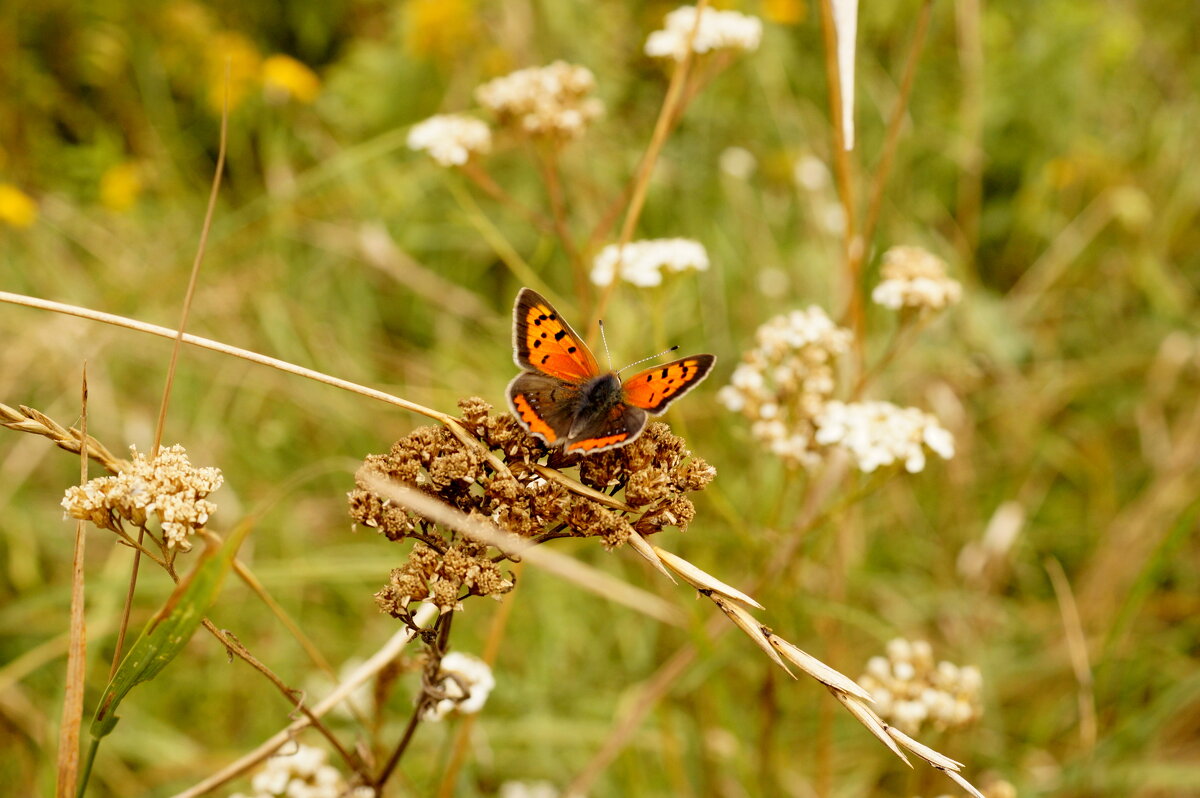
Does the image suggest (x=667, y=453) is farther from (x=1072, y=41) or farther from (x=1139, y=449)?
(x=1072, y=41)

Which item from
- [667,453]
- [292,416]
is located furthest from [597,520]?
[292,416]

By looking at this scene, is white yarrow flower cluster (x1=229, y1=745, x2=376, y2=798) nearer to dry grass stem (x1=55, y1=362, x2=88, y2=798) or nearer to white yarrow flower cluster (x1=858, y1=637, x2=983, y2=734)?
dry grass stem (x1=55, y1=362, x2=88, y2=798)

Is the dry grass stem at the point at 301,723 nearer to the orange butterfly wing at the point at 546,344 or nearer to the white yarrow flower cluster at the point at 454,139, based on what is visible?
the orange butterfly wing at the point at 546,344

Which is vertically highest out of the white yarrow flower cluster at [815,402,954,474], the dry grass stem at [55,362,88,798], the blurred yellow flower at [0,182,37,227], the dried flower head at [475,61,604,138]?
the blurred yellow flower at [0,182,37,227]

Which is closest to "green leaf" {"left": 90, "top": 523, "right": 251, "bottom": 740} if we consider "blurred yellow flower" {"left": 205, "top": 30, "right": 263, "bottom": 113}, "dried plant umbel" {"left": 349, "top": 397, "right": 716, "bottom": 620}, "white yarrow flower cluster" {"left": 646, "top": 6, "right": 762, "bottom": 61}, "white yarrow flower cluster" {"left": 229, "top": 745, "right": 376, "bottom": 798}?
"dried plant umbel" {"left": 349, "top": 397, "right": 716, "bottom": 620}

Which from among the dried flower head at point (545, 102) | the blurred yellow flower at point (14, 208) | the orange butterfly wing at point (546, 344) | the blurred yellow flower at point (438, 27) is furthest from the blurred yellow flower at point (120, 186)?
the orange butterfly wing at point (546, 344)
